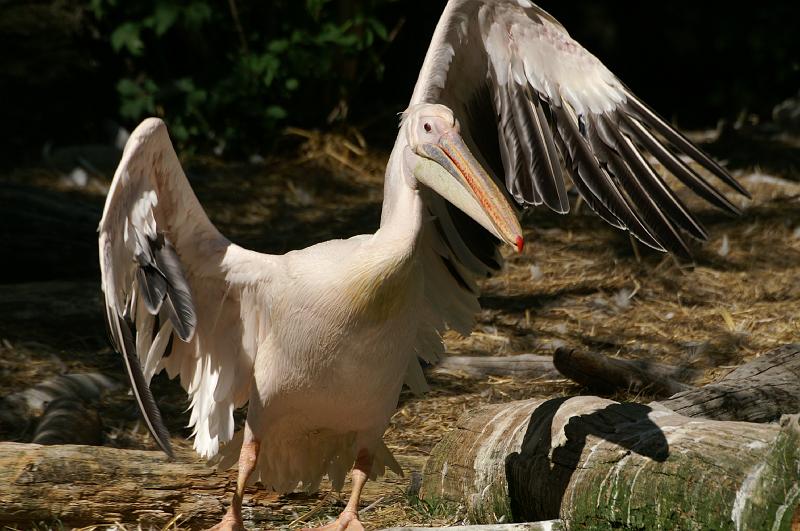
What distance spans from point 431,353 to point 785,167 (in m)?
3.93

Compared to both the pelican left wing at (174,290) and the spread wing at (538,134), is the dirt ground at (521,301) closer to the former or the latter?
the pelican left wing at (174,290)

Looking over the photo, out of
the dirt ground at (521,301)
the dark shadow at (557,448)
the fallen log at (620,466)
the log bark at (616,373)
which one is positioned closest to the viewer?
the fallen log at (620,466)

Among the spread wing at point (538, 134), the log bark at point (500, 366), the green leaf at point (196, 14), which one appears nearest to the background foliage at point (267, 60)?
the green leaf at point (196, 14)

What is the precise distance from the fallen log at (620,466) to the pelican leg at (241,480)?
548mm

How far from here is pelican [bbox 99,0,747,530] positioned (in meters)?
3.17

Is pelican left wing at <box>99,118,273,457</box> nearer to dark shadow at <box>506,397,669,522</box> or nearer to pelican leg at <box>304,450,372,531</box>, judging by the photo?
pelican leg at <box>304,450,372,531</box>

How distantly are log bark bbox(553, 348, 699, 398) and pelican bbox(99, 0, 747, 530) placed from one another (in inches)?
24.2

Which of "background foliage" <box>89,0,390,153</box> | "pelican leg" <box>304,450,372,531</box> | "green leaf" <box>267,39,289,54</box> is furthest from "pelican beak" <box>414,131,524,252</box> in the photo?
"green leaf" <box>267,39,289,54</box>

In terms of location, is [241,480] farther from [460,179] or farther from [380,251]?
[460,179]

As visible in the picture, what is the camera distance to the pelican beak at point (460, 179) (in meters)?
3.05

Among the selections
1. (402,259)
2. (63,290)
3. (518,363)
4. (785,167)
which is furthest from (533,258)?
(402,259)

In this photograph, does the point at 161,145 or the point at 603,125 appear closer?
the point at 161,145

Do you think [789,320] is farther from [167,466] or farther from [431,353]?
[167,466]

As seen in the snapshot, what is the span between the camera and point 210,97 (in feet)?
24.0
